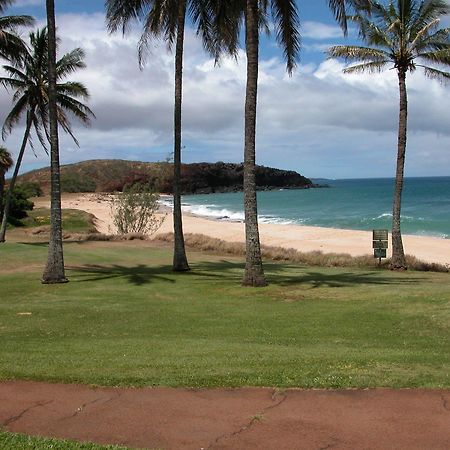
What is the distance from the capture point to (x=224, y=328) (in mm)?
10836

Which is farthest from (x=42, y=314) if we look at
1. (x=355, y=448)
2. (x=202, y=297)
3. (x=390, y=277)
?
(x=390, y=277)

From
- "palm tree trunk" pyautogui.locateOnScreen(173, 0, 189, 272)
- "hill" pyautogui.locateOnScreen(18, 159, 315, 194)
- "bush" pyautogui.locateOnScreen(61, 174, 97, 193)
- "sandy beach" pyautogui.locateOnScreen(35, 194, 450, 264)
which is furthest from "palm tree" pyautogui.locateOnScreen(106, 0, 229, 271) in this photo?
"bush" pyautogui.locateOnScreen(61, 174, 97, 193)

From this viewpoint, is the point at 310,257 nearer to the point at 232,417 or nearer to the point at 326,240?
the point at 326,240

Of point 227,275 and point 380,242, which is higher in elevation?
point 380,242

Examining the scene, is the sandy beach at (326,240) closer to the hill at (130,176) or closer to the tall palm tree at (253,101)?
the tall palm tree at (253,101)

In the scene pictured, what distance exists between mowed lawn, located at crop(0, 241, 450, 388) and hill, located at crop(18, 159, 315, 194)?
355ft

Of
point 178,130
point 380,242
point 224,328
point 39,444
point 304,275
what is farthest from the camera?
point 380,242

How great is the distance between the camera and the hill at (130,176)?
476 feet

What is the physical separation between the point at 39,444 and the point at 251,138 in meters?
12.2

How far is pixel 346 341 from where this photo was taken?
9531 millimetres

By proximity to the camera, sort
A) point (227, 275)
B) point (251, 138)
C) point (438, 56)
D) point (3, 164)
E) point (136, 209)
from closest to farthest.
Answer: point (251, 138)
point (227, 275)
point (438, 56)
point (136, 209)
point (3, 164)

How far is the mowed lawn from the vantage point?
23.3ft

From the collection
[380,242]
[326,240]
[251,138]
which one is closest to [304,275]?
[380,242]

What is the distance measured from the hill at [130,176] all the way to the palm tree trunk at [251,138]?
357 ft
